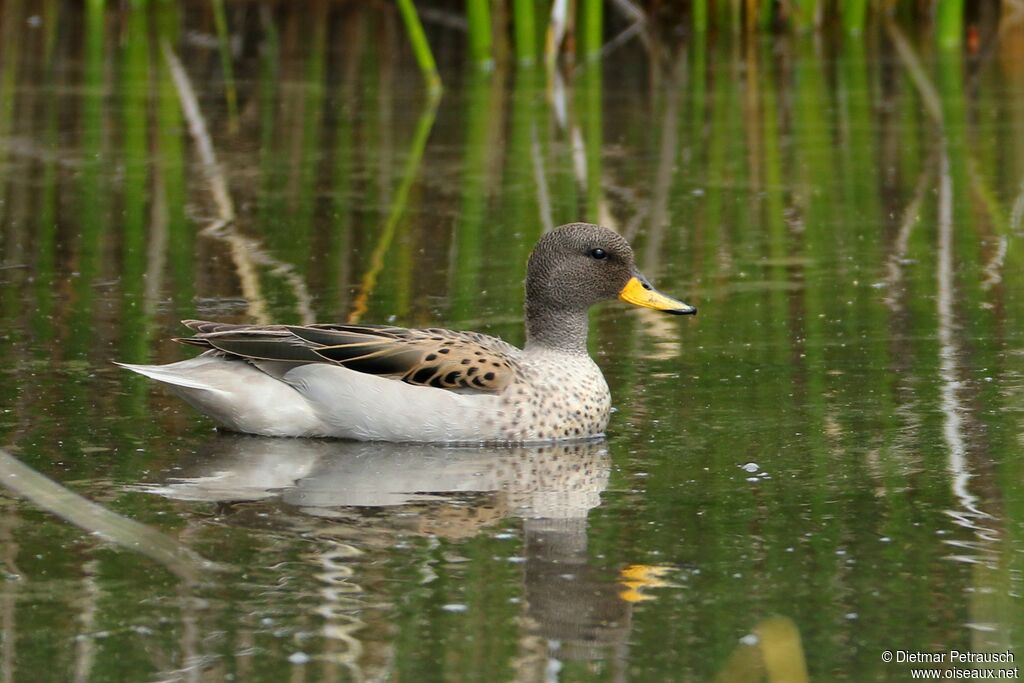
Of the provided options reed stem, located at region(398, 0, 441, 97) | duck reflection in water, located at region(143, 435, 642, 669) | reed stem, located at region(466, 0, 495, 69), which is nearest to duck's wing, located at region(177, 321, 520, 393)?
duck reflection in water, located at region(143, 435, 642, 669)

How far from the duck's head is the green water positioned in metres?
0.47

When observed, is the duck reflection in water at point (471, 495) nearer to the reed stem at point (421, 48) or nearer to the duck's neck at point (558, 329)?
the duck's neck at point (558, 329)

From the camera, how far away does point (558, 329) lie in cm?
781

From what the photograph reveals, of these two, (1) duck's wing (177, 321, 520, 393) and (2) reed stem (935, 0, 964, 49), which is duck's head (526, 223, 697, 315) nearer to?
(1) duck's wing (177, 321, 520, 393)

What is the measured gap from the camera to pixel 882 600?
5457 millimetres

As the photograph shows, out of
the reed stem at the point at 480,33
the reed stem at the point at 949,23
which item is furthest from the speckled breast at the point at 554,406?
the reed stem at the point at 949,23

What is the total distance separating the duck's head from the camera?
7.88 m

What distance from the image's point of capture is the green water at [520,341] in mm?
5328

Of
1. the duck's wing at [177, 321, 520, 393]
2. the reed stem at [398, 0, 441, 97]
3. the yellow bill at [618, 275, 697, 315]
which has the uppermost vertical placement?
the reed stem at [398, 0, 441, 97]

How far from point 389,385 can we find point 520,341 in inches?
67.9

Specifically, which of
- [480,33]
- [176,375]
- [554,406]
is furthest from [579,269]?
[480,33]

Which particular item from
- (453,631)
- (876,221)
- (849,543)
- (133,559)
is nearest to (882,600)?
(849,543)

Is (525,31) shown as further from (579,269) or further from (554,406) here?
(554,406)

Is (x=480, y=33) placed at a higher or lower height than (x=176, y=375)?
higher
